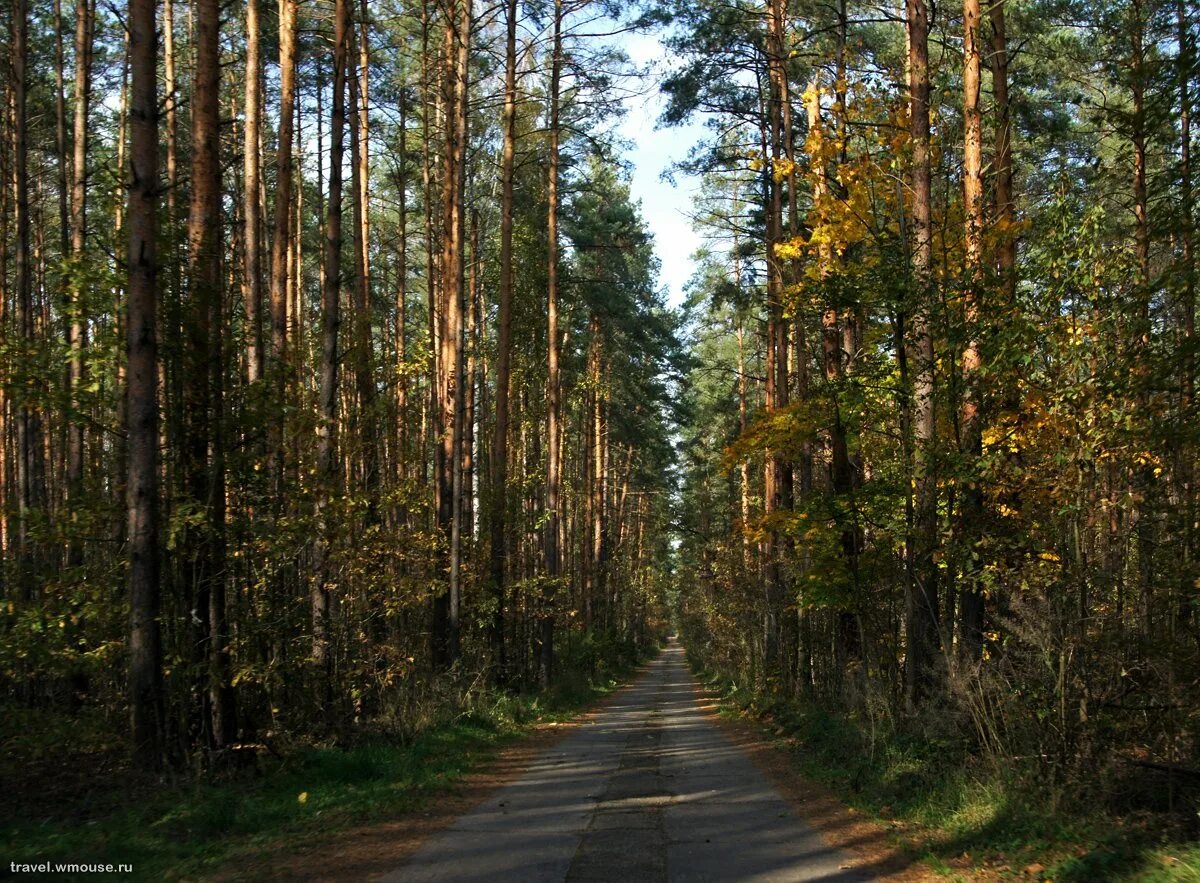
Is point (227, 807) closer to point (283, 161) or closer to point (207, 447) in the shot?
point (207, 447)

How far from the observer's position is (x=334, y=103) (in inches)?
491

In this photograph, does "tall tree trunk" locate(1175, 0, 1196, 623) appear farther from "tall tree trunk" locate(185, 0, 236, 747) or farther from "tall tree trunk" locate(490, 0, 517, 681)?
"tall tree trunk" locate(490, 0, 517, 681)

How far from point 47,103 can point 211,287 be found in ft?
46.7

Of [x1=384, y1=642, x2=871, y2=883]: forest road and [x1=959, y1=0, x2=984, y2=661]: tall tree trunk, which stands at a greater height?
[x1=959, y1=0, x2=984, y2=661]: tall tree trunk

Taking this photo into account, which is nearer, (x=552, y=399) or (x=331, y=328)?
(x=331, y=328)

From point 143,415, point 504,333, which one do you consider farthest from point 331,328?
point 504,333

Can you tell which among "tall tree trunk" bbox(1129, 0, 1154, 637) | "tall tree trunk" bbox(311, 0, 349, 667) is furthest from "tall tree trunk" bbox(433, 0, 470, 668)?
"tall tree trunk" bbox(1129, 0, 1154, 637)

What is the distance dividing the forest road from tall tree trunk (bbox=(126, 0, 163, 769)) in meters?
3.21

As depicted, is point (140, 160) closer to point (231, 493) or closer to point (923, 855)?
point (231, 493)

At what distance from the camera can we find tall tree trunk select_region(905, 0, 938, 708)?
1023cm

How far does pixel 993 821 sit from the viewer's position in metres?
7.27

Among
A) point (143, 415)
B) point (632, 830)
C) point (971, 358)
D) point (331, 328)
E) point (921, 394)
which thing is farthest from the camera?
point (331, 328)

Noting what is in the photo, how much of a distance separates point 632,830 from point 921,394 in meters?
6.55

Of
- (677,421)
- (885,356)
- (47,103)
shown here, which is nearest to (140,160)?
(885,356)
